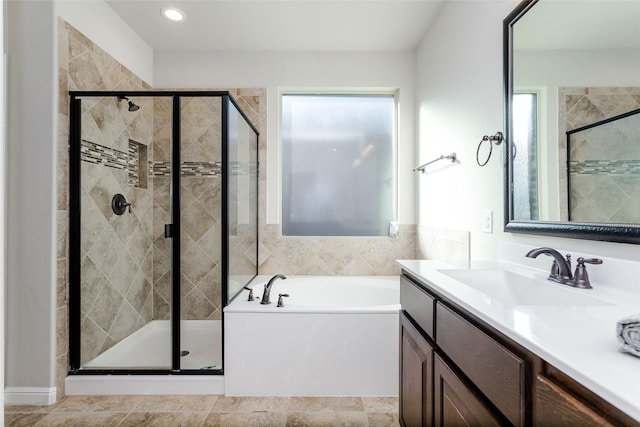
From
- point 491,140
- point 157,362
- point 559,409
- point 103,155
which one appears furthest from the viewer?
point 103,155

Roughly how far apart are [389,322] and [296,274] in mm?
1136

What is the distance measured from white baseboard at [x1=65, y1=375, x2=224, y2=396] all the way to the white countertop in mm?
1557

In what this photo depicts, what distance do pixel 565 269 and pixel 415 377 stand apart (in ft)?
2.22

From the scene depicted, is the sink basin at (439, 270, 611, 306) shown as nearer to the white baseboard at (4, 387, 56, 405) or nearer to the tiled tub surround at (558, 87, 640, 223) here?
the tiled tub surround at (558, 87, 640, 223)

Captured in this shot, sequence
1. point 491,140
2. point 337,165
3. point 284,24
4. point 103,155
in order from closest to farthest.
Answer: point 491,140 < point 103,155 < point 284,24 < point 337,165

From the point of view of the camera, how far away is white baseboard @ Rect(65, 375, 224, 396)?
191 cm

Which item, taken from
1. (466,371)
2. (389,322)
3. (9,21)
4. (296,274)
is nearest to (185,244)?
(296,274)

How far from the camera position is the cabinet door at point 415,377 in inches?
45.4

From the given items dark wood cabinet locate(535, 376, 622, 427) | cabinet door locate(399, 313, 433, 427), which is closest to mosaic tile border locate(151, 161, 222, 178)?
cabinet door locate(399, 313, 433, 427)

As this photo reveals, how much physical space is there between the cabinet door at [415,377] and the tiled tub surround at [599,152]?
72 cm

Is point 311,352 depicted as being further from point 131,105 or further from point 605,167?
point 131,105

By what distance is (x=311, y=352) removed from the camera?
6.21 ft

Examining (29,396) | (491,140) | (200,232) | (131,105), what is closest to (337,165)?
(200,232)

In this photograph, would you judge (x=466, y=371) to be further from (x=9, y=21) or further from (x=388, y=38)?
(x=9, y=21)
